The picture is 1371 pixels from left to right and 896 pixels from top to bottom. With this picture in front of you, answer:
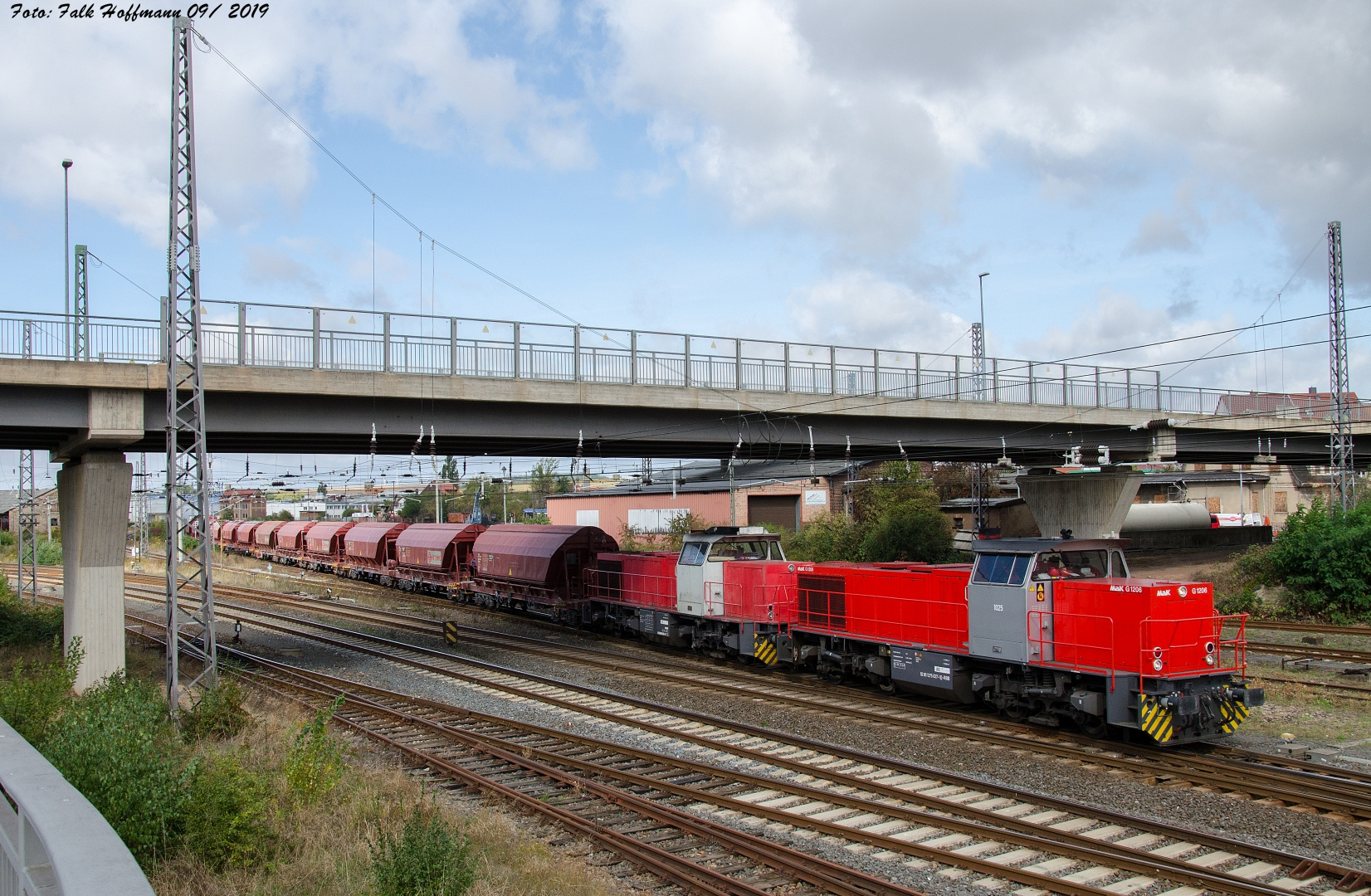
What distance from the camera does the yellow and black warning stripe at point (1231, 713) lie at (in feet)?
42.0

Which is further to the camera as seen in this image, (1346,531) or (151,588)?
(151,588)

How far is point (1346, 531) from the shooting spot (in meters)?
27.6

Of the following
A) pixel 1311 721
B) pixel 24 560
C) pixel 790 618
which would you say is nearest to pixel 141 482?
pixel 24 560

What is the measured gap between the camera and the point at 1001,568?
14562mm

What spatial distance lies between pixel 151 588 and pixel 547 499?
1256 inches

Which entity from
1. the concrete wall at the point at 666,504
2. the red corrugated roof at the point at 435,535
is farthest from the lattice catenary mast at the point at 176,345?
the concrete wall at the point at 666,504

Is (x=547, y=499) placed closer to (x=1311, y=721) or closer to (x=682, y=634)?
(x=682, y=634)

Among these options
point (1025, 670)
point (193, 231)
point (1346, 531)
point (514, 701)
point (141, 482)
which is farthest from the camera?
point (141, 482)

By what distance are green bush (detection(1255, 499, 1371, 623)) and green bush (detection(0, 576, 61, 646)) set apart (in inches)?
1481

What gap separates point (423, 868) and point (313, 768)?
13.8ft

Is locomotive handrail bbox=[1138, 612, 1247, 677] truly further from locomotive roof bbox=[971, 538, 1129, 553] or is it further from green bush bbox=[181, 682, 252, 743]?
green bush bbox=[181, 682, 252, 743]

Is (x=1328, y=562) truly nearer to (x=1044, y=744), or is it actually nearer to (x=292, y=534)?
(x=1044, y=744)

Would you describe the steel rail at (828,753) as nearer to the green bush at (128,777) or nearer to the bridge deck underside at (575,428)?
the bridge deck underside at (575,428)

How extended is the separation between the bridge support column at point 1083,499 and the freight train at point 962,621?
9321 millimetres
